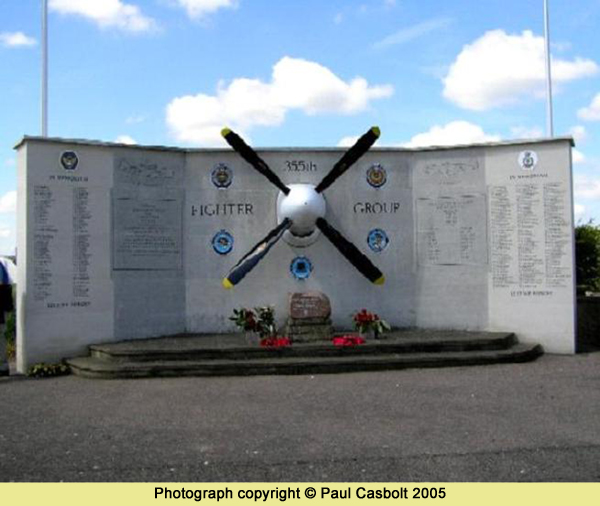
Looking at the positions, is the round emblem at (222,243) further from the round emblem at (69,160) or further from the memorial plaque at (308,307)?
the round emblem at (69,160)

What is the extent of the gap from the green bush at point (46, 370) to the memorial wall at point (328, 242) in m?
0.75

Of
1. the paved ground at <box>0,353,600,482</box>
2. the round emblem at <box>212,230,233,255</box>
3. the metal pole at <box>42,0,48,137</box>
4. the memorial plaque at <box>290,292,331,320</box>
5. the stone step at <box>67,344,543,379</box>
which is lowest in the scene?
the paved ground at <box>0,353,600,482</box>

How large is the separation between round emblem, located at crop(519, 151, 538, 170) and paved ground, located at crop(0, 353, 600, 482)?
4.46 meters

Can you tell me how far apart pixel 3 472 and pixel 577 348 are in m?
11.3

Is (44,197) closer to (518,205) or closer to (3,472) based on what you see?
(3,472)

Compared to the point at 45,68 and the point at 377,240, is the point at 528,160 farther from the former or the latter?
the point at 45,68

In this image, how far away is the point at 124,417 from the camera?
7598 millimetres

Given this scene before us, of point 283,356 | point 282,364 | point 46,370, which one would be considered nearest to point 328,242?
point 283,356

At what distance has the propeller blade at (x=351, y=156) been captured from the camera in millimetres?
12711

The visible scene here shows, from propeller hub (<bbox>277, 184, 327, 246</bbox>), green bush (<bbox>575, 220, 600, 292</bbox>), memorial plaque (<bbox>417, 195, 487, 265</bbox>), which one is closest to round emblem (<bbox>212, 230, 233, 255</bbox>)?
propeller hub (<bbox>277, 184, 327, 246</bbox>)

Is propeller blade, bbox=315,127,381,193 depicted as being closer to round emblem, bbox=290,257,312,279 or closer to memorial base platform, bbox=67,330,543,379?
round emblem, bbox=290,257,312,279

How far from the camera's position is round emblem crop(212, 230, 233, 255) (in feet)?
43.4

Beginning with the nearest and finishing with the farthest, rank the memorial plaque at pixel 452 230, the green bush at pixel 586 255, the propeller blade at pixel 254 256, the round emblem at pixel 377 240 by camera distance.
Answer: the propeller blade at pixel 254 256 → the memorial plaque at pixel 452 230 → the round emblem at pixel 377 240 → the green bush at pixel 586 255

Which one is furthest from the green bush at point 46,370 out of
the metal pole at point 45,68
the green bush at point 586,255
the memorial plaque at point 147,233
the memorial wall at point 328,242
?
the green bush at point 586,255
